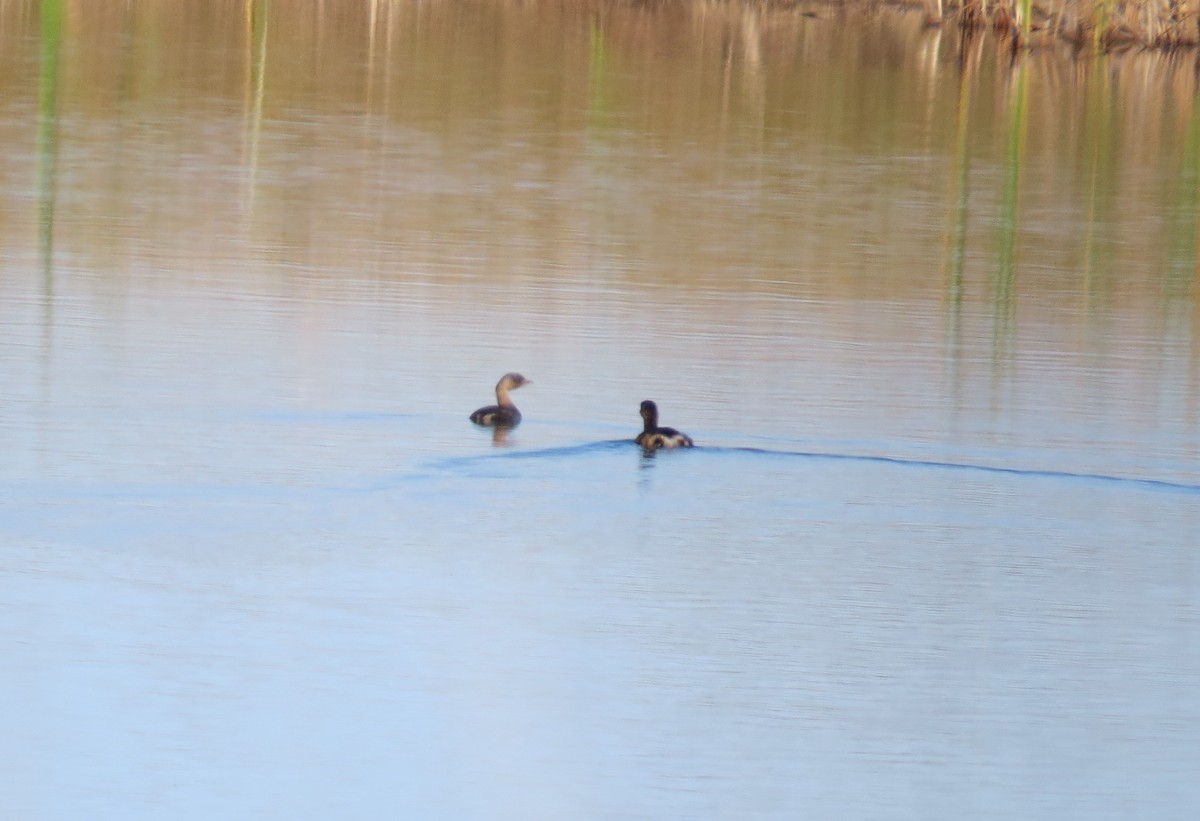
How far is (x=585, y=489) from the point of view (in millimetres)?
9664

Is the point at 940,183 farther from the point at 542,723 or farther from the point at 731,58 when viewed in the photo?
the point at 542,723

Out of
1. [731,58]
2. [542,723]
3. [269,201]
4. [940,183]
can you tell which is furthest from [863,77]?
[542,723]

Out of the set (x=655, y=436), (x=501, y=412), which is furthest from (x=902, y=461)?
(x=501, y=412)

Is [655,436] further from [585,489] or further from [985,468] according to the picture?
[985,468]

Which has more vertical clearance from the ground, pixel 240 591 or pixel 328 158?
pixel 328 158

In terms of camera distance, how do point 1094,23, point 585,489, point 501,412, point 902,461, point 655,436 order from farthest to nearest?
point 1094,23 < point 501,412 < point 902,461 < point 655,436 < point 585,489

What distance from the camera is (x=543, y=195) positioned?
752 inches

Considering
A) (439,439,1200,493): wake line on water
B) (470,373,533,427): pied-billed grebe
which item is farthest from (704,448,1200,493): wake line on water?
(470,373,533,427): pied-billed grebe

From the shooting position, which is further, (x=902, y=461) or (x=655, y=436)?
(x=902, y=461)

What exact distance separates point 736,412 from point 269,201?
25.2 feet

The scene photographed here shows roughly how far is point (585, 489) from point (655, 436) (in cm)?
58

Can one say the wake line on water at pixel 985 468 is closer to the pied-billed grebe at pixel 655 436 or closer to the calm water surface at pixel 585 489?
the calm water surface at pixel 585 489

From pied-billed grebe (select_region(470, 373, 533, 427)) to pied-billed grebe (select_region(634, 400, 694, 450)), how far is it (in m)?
0.62

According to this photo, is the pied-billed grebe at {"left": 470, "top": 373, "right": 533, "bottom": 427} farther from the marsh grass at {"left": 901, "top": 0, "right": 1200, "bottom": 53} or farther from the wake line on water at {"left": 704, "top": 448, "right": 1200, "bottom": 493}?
the marsh grass at {"left": 901, "top": 0, "right": 1200, "bottom": 53}
